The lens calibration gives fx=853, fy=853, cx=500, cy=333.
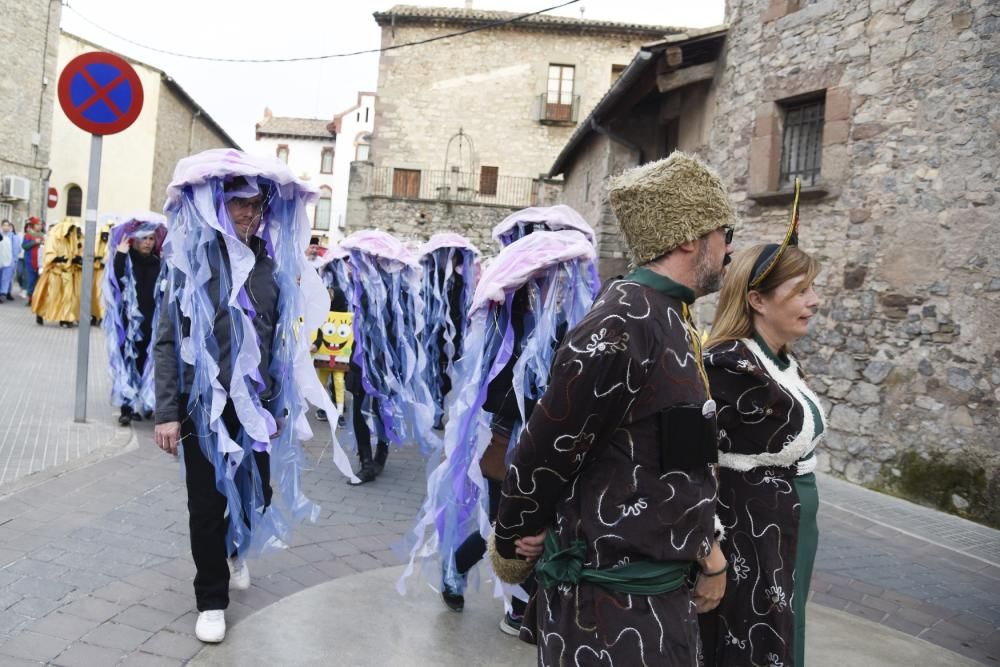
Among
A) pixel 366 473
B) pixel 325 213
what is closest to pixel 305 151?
pixel 325 213

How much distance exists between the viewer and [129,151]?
36281 mm

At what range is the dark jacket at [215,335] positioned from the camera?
352 centimetres

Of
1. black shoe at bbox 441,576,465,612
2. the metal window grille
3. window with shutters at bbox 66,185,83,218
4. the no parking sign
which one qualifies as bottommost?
black shoe at bbox 441,576,465,612

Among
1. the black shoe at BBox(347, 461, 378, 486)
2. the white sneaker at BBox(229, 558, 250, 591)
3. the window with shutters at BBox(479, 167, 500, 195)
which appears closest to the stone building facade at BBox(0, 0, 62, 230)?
A: the window with shutters at BBox(479, 167, 500, 195)

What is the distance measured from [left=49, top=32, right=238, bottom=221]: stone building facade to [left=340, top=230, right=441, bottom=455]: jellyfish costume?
28.6 metres

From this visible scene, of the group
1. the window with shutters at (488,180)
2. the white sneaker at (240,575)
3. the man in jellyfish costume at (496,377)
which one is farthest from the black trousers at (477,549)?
the window with shutters at (488,180)

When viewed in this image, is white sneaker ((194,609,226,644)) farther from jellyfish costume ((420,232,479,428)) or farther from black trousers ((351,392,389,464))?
jellyfish costume ((420,232,479,428))

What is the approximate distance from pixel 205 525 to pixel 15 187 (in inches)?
1098

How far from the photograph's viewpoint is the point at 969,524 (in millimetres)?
7137

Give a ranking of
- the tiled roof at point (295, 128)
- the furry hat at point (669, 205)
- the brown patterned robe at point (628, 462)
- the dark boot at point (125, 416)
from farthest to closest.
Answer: the tiled roof at point (295, 128)
the dark boot at point (125, 416)
the furry hat at point (669, 205)
the brown patterned robe at point (628, 462)

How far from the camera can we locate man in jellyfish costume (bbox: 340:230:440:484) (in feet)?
22.4

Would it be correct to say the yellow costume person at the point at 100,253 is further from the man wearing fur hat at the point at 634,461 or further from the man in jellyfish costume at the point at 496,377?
the man wearing fur hat at the point at 634,461

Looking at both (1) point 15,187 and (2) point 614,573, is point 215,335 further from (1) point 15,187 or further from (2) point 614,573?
(1) point 15,187

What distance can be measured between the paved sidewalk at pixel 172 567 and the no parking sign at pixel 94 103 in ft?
5.12
